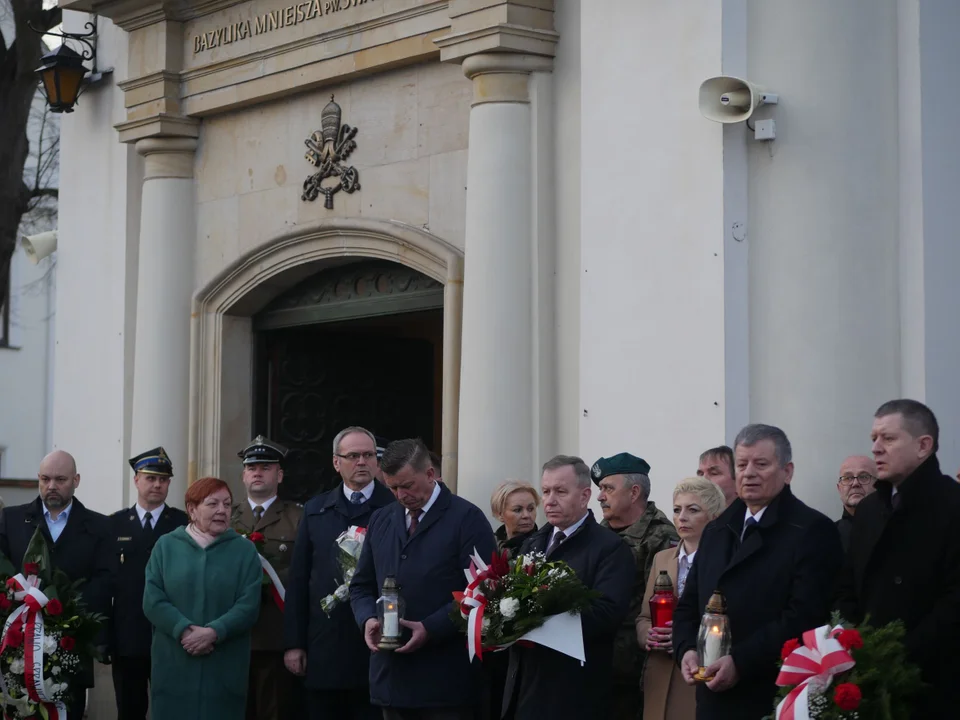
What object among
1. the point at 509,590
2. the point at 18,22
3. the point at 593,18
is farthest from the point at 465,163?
the point at 18,22

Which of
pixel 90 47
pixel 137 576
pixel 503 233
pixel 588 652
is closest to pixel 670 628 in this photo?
pixel 588 652

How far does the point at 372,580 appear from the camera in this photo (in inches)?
303

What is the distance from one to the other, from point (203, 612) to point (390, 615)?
1.62 m

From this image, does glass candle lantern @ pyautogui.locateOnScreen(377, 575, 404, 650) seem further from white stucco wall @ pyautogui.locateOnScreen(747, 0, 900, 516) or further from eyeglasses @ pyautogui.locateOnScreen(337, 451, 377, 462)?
white stucco wall @ pyautogui.locateOnScreen(747, 0, 900, 516)

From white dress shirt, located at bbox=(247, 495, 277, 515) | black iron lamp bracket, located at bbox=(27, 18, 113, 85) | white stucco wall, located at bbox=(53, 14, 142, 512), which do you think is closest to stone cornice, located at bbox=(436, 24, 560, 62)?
white dress shirt, located at bbox=(247, 495, 277, 515)

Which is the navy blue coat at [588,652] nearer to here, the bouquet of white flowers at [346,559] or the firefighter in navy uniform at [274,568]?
the bouquet of white flowers at [346,559]

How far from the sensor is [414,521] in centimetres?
753

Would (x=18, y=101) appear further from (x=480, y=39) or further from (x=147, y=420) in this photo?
(x=480, y=39)

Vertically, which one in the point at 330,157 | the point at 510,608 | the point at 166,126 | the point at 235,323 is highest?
the point at 166,126

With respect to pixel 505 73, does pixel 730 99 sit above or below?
below

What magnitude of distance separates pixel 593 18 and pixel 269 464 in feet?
10.3

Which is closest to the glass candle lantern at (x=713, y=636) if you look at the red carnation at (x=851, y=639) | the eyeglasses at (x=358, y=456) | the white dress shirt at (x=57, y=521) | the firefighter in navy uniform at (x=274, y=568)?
the red carnation at (x=851, y=639)

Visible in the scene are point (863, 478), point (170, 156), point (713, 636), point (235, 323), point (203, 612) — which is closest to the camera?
point (713, 636)

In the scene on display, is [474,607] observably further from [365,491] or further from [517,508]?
[365,491]
